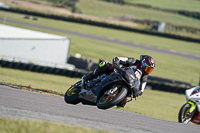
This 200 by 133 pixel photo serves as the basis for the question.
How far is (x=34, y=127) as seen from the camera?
16.9 ft

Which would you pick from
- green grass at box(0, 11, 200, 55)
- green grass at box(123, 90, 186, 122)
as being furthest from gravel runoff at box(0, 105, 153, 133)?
green grass at box(0, 11, 200, 55)

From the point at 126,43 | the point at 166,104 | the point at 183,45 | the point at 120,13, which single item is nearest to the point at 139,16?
the point at 120,13

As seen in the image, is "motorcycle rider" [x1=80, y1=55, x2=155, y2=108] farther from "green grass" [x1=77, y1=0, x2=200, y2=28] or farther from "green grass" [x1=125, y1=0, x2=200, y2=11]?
"green grass" [x1=77, y1=0, x2=200, y2=28]

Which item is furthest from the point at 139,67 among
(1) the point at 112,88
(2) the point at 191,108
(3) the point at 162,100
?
(3) the point at 162,100

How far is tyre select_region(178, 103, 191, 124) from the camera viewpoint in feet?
32.9

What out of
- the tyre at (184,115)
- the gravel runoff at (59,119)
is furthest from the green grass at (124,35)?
the gravel runoff at (59,119)

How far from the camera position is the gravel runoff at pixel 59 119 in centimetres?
604

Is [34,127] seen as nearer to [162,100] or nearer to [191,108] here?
[191,108]

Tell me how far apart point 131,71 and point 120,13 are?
67.6m

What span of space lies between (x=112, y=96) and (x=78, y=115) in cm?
92

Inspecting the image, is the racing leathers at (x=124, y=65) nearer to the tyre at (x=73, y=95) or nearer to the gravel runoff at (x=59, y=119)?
the tyre at (x=73, y=95)

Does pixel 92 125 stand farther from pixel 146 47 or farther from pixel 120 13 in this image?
pixel 120 13

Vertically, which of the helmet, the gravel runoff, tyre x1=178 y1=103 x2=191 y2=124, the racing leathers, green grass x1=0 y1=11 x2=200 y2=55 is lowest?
green grass x1=0 y1=11 x2=200 y2=55

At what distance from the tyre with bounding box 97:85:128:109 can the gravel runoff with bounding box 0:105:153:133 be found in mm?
515
